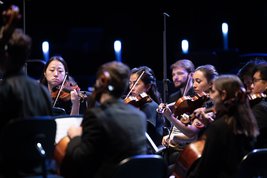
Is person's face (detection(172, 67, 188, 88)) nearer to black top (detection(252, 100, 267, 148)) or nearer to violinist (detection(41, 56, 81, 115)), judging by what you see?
violinist (detection(41, 56, 81, 115))

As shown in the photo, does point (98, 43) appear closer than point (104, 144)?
No

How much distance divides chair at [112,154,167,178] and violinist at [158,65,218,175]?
4.10ft

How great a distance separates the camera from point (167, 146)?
527 cm

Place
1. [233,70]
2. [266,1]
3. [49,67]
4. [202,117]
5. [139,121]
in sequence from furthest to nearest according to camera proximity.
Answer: [266,1]
[233,70]
[49,67]
[202,117]
[139,121]

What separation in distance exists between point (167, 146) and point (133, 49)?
4.51 meters

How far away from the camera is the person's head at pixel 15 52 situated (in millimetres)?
3564

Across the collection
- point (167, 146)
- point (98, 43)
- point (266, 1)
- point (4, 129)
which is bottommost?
point (167, 146)

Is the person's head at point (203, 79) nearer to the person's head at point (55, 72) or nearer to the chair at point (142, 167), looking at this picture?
the person's head at point (55, 72)

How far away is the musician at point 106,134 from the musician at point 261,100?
1145 mm

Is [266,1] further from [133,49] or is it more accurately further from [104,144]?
[104,144]

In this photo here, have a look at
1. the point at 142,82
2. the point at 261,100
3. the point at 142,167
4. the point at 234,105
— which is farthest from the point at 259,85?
the point at 142,167

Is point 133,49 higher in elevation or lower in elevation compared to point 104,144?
higher

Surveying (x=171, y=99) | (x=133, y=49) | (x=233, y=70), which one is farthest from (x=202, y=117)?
(x=133, y=49)

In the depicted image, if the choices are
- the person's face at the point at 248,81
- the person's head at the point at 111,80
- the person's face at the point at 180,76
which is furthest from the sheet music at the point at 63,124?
the person's face at the point at 180,76
